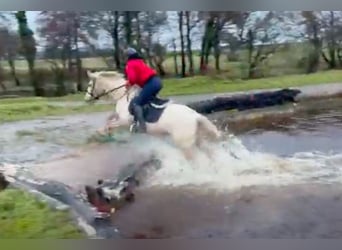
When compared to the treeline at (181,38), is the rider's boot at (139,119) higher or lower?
lower

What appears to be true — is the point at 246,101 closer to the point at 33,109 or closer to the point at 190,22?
the point at 190,22

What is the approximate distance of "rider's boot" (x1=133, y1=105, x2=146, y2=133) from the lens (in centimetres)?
244

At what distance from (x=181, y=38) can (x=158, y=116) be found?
0.34 metres

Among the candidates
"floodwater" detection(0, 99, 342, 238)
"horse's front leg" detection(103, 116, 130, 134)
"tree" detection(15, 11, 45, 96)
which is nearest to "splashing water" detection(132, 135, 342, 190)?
"floodwater" detection(0, 99, 342, 238)


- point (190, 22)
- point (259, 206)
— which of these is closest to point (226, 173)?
point (259, 206)

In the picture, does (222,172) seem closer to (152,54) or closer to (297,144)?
(297,144)

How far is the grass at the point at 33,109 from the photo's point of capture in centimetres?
244

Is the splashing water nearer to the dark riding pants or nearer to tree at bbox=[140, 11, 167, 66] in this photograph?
the dark riding pants

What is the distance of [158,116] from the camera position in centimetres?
244

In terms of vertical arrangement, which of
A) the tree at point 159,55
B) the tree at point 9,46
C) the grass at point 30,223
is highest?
the tree at point 9,46

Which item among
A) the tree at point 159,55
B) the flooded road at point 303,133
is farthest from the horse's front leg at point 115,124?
the flooded road at point 303,133

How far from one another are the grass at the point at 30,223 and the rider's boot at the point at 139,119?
1.55 ft

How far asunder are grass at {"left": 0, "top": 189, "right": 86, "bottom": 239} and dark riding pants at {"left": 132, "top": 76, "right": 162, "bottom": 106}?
56 cm

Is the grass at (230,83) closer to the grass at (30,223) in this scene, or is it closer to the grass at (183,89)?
the grass at (183,89)
